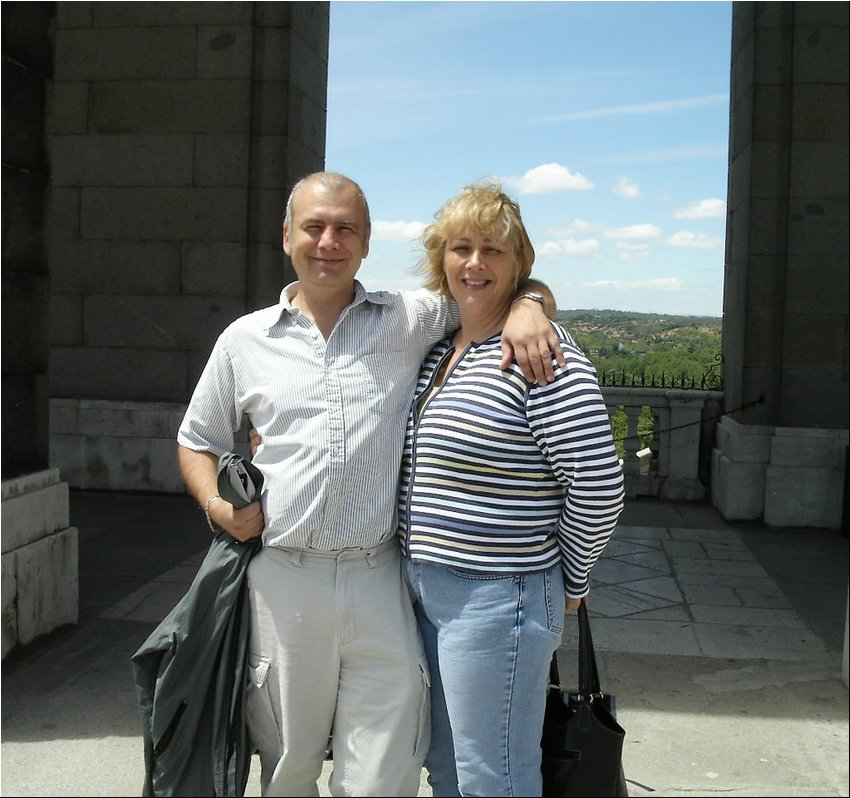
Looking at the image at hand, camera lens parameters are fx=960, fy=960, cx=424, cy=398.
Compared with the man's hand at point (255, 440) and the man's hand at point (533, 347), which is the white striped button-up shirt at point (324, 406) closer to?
the man's hand at point (255, 440)

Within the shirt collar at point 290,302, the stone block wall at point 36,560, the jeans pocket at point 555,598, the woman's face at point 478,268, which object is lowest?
the stone block wall at point 36,560

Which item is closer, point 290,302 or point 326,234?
point 326,234

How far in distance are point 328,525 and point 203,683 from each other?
0.49 m

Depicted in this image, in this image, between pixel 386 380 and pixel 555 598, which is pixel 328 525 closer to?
pixel 386 380

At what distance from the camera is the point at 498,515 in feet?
6.86

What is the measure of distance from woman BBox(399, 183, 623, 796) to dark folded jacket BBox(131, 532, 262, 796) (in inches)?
17.7

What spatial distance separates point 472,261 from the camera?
2184mm

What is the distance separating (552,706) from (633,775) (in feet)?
3.87

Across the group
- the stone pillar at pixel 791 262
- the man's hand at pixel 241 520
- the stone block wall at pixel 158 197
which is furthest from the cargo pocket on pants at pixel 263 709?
the stone pillar at pixel 791 262

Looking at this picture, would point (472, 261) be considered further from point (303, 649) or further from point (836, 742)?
point (836, 742)

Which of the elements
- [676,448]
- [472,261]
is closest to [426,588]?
[472,261]

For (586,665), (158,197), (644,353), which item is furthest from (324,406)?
(644,353)

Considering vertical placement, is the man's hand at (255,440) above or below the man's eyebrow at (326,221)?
below

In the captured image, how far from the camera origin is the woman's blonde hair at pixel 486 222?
216cm
